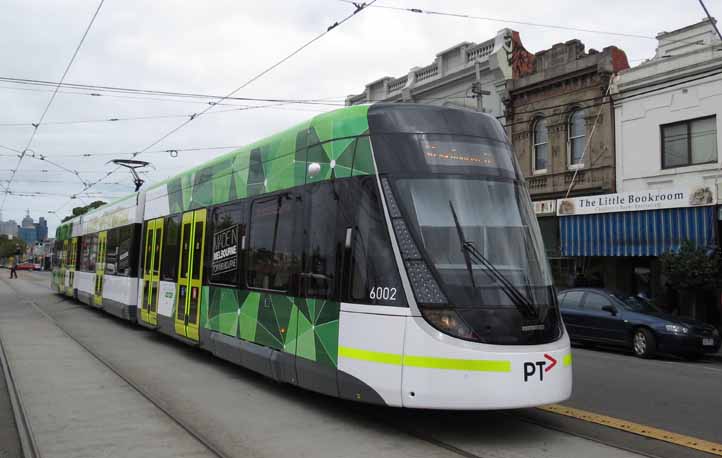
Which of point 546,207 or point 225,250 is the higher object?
point 546,207

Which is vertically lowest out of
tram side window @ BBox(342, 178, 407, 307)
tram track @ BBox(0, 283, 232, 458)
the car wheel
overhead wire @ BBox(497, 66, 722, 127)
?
tram track @ BBox(0, 283, 232, 458)

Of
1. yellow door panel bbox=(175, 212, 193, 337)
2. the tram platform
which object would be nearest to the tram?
the tram platform

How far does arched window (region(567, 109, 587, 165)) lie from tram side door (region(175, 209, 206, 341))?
47.7 feet

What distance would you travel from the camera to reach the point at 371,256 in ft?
21.9

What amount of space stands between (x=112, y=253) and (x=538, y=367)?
14.4m

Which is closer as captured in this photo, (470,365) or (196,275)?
(470,365)

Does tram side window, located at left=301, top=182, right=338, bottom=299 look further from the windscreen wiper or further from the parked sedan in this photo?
the parked sedan

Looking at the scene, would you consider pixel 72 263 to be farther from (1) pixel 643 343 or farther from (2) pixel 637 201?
(1) pixel 643 343

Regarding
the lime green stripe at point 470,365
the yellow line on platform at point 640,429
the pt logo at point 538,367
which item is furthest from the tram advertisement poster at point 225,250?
the pt logo at point 538,367

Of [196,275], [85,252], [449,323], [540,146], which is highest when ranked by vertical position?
[540,146]

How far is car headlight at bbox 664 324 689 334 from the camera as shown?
13.5m

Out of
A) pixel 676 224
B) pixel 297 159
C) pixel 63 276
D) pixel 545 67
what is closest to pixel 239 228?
pixel 297 159

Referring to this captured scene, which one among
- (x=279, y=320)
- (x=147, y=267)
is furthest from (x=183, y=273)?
(x=279, y=320)

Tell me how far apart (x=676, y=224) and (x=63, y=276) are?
22.2m
